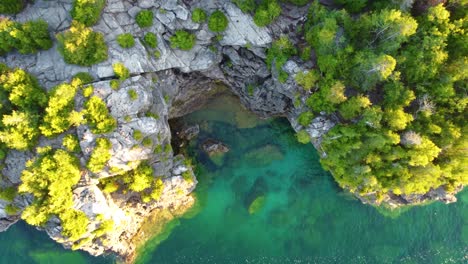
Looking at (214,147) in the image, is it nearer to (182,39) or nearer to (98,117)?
(182,39)

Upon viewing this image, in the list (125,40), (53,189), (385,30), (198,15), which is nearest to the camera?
(385,30)

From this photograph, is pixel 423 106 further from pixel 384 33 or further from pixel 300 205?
pixel 300 205

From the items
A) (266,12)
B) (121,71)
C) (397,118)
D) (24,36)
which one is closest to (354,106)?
(397,118)

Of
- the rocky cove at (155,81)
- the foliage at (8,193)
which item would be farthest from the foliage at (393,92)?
the foliage at (8,193)

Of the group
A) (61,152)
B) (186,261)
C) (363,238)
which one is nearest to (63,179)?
(61,152)

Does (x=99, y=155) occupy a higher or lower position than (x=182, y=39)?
lower

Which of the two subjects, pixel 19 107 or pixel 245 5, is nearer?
pixel 19 107
